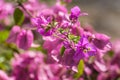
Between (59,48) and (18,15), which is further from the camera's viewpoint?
(18,15)

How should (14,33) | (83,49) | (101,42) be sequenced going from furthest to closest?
(14,33) → (101,42) → (83,49)

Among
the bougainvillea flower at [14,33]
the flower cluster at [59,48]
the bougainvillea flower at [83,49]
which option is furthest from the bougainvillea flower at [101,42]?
the bougainvillea flower at [14,33]

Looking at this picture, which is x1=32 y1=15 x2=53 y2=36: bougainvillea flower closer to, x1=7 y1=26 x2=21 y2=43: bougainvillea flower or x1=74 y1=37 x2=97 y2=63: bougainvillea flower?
x1=74 y1=37 x2=97 y2=63: bougainvillea flower

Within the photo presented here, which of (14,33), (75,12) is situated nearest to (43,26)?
(75,12)

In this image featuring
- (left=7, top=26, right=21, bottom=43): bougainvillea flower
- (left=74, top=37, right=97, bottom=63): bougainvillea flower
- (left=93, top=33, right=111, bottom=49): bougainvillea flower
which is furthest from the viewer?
(left=7, top=26, right=21, bottom=43): bougainvillea flower

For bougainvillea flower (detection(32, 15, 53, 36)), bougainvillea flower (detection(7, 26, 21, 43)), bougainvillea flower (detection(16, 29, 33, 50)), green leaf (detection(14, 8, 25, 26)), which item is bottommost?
bougainvillea flower (detection(32, 15, 53, 36))

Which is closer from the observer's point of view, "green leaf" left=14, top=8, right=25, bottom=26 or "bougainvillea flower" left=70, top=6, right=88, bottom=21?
"bougainvillea flower" left=70, top=6, right=88, bottom=21

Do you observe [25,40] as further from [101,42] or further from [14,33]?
[101,42]

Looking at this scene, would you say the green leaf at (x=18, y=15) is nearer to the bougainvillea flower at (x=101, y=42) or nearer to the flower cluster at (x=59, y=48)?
the flower cluster at (x=59, y=48)

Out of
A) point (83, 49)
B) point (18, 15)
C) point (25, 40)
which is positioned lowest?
point (83, 49)

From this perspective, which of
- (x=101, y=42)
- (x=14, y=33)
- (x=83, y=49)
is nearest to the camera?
(x=83, y=49)

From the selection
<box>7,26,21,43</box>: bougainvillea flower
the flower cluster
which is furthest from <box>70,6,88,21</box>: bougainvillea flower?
<box>7,26,21,43</box>: bougainvillea flower
